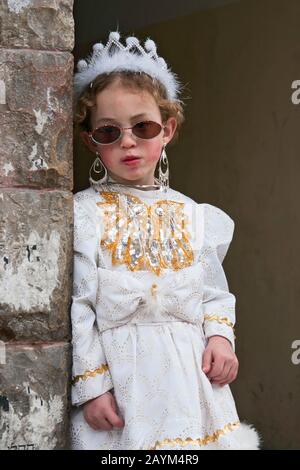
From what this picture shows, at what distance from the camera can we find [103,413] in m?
2.26

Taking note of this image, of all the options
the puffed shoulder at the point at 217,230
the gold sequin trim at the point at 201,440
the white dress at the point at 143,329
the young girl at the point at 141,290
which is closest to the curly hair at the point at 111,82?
the young girl at the point at 141,290

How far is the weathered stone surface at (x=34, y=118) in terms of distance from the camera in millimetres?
2230

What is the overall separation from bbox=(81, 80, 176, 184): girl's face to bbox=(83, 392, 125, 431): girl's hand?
27.0 inches

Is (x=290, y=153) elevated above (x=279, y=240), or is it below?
above

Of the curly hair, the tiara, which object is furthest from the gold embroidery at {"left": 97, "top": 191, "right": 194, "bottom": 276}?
the tiara

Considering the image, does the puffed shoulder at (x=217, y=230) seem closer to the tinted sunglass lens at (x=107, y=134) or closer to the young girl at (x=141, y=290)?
the young girl at (x=141, y=290)

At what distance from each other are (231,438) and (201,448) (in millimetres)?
114

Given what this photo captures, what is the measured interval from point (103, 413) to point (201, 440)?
291 millimetres

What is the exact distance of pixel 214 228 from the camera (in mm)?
2639

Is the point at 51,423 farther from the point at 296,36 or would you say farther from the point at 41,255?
the point at 296,36

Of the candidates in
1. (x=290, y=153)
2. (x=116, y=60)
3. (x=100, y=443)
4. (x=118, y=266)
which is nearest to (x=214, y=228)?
(x=118, y=266)

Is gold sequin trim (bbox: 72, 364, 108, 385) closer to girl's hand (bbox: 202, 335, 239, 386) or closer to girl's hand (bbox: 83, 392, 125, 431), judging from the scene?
girl's hand (bbox: 83, 392, 125, 431)

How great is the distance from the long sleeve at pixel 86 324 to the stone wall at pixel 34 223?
3 cm

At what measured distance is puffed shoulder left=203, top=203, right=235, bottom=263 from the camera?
260 centimetres
